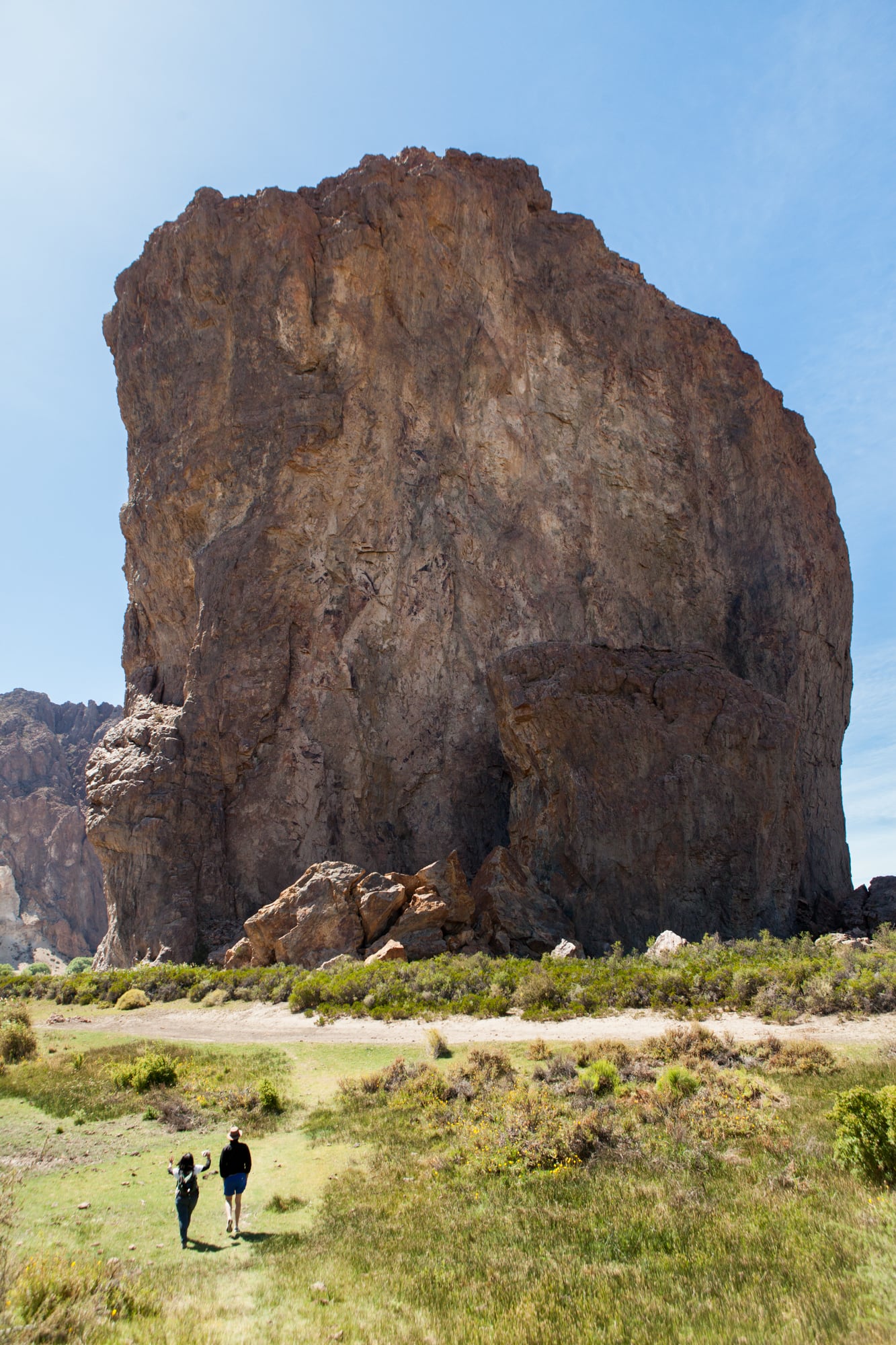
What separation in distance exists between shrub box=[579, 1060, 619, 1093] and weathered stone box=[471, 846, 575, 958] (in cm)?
1339

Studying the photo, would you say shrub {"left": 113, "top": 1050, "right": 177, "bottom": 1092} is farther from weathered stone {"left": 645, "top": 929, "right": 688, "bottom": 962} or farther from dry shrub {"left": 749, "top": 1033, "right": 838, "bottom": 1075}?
weathered stone {"left": 645, "top": 929, "right": 688, "bottom": 962}

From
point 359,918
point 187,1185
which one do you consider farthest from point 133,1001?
point 187,1185

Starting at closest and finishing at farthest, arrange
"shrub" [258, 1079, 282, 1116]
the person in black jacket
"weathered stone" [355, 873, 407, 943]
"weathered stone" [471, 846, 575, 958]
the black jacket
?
the person in black jacket
the black jacket
"shrub" [258, 1079, 282, 1116]
"weathered stone" [471, 846, 575, 958]
"weathered stone" [355, 873, 407, 943]

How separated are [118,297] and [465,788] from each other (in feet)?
105

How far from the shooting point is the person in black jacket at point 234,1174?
8977 mm

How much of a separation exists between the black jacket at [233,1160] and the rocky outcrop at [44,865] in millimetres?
73580

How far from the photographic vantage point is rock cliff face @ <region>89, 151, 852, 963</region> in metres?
34.5

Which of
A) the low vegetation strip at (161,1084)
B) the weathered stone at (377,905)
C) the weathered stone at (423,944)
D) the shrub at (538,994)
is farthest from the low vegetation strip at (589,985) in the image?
the low vegetation strip at (161,1084)

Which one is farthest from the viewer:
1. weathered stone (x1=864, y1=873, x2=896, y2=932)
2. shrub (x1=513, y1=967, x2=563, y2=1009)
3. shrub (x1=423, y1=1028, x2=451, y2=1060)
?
weathered stone (x1=864, y1=873, x2=896, y2=932)

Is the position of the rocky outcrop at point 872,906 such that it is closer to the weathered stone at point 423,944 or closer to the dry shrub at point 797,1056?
the weathered stone at point 423,944

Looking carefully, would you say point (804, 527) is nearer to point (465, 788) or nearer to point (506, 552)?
point (506, 552)

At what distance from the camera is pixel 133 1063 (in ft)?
51.9

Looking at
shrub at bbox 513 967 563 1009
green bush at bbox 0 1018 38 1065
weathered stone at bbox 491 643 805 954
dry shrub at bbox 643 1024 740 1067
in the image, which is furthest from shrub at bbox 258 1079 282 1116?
weathered stone at bbox 491 643 805 954

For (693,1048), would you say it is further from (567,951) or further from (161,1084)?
(567,951)
